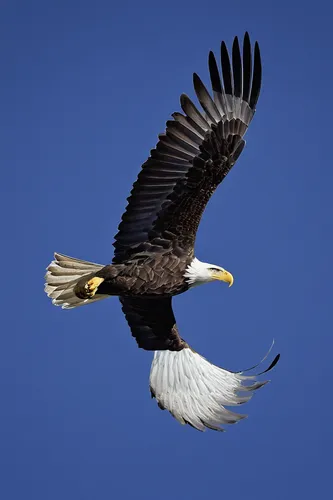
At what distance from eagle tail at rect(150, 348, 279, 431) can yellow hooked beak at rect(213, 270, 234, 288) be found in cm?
134

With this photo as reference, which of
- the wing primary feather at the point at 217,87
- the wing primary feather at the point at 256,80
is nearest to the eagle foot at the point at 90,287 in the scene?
the wing primary feather at the point at 217,87

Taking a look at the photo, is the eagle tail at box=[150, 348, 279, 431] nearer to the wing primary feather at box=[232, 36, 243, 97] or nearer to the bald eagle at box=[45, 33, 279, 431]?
the bald eagle at box=[45, 33, 279, 431]

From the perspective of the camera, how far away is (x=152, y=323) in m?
13.3

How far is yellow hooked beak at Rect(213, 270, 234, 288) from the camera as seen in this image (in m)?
12.3

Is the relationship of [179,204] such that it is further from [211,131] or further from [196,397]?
[196,397]

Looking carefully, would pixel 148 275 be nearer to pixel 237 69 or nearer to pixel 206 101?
pixel 206 101

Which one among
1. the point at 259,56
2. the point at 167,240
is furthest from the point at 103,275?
the point at 259,56

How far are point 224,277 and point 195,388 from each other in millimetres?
1672

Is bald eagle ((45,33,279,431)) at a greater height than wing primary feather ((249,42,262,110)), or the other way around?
wing primary feather ((249,42,262,110))

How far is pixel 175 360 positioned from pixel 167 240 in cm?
183

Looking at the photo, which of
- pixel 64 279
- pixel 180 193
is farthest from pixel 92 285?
pixel 180 193

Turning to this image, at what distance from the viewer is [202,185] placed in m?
12.0

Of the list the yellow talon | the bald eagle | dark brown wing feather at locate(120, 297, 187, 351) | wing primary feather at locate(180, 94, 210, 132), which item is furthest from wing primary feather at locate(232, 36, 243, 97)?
dark brown wing feather at locate(120, 297, 187, 351)

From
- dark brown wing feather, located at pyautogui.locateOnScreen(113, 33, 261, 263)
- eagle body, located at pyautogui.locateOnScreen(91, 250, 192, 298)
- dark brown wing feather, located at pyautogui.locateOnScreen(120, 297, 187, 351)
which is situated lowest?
dark brown wing feather, located at pyautogui.locateOnScreen(120, 297, 187, 351)
